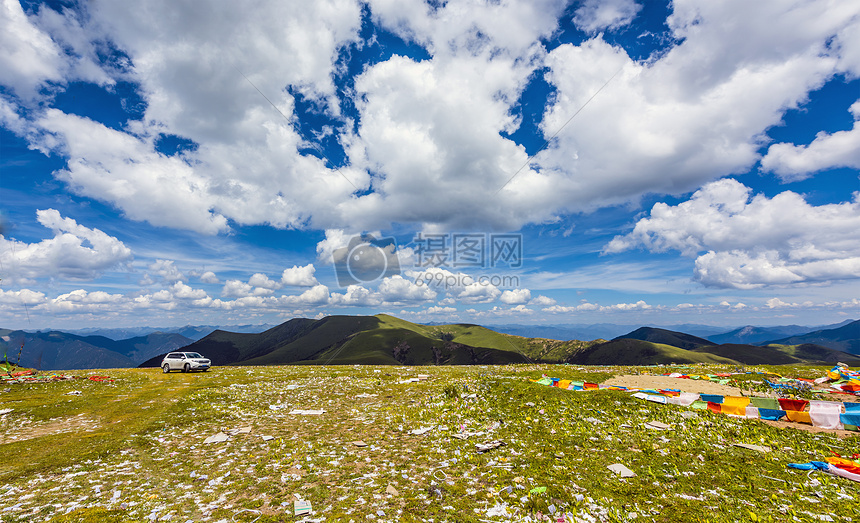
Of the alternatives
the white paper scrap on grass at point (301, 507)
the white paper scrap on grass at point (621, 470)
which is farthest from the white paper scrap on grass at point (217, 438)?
the white paper scrap on grass at point (621, 470)

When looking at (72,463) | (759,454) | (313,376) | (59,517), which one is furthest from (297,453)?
(313,376)

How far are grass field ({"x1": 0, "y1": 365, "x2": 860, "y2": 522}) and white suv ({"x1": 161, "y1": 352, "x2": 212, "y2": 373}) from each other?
63.7 feet

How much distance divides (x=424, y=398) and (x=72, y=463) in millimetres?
16769

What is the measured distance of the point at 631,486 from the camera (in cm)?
957

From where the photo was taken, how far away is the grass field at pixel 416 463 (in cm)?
871

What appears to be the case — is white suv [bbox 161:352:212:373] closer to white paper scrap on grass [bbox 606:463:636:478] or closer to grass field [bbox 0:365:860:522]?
grass field [bbox 0:365:860:522]

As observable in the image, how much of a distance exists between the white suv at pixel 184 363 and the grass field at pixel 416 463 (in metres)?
19.4

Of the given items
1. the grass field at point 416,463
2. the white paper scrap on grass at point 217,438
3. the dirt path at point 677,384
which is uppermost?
the dirt path at point 677,384

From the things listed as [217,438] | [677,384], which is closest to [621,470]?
[217,438]

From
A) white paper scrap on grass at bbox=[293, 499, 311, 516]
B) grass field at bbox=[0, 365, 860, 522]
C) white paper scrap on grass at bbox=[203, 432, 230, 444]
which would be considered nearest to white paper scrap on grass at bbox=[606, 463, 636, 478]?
grass field at bbox=[0, 365, 860, 522]

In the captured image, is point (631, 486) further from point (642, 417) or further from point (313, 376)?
point (313, 376)

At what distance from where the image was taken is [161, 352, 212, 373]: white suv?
4088cm

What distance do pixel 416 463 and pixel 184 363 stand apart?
41.9 m

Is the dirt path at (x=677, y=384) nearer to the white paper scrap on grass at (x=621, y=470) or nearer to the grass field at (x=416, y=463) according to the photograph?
the grass field at (x=416, y=463)
